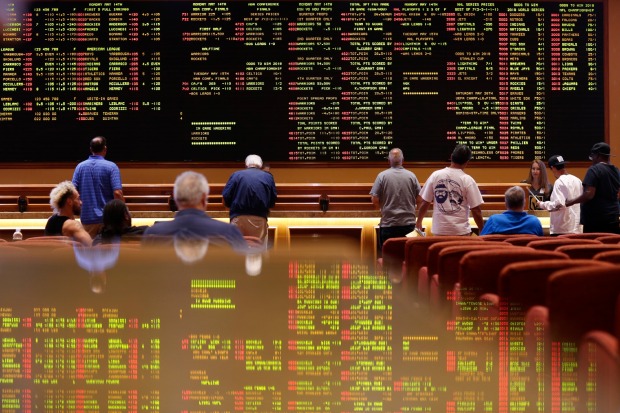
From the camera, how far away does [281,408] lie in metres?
1.03

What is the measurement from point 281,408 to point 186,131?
8137mm

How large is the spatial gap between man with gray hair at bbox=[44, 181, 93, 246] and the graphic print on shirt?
256cm

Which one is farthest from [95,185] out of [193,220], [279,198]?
[193,220]

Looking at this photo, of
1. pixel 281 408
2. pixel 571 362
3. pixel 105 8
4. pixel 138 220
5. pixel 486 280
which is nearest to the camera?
pixel 281 408

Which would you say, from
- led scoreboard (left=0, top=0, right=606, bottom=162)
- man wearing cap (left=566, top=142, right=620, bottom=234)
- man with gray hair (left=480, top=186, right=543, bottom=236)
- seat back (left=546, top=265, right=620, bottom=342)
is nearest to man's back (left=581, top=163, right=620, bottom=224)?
man wearing cap (left=566, top=142, right=620, bottom=234)

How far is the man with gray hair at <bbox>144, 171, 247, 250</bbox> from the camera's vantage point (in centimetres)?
308

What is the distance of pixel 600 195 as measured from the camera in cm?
587

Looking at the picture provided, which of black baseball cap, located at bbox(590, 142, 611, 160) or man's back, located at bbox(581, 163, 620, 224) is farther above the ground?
black baseball cap, located at bbox(590, 142, 611, 160)

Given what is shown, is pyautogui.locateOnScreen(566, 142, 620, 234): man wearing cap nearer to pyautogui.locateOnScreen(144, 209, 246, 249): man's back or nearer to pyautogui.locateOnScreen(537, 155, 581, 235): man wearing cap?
pyautogui.locateOnScreen(537, 155, 581, 235): man wearing cap

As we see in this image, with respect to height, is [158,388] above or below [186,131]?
below

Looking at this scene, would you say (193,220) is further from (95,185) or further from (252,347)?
(95,185)

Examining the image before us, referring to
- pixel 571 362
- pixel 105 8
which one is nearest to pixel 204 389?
pixel 571 362

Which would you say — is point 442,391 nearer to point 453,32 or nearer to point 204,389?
point 204,389

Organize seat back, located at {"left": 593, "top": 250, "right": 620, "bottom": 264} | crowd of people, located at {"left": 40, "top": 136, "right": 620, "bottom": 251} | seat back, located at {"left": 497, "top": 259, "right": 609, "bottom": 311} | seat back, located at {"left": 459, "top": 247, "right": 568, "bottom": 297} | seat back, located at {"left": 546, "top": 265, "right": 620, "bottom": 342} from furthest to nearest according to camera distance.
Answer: crowd of people, located at {"left": 40, "top": 136, "right": 620, "bottom": 251} < seat back, located at {"left": 593, "top": 250, "right": 620, "bottom": 264} < seat back, located at {"left": 459, "top": 247, "right": 568, "bottom": 297} < seat back, located at {"left": 497, "top": 259, "right": 609, "bottom": 311} < seat back, located at {"left": 546, "top": 265, "right": 620, "bottom": 342}
